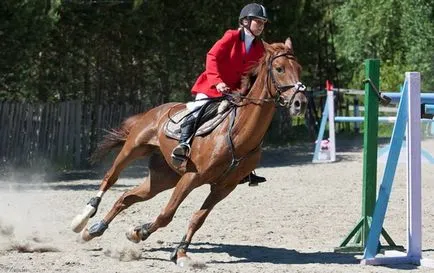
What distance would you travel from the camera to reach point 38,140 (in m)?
20.5

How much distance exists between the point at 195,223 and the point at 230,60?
1.65 metres

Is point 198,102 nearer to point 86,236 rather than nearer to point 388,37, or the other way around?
point 86,236

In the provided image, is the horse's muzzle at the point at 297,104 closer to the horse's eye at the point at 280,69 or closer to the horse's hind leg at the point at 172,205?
the horse's eye at the point at 280,69

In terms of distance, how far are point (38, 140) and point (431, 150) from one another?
1034cm

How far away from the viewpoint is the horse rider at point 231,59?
8.95m

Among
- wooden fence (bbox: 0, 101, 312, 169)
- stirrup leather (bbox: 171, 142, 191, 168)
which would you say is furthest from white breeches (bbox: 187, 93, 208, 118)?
wooden fence (bbox: 0, 101, 312, 169)

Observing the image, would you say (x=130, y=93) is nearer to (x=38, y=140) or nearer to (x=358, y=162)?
(x=38, y=140)

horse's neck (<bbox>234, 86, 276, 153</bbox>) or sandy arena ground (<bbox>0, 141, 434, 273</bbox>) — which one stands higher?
horse's neck (<bbox>234, 86, 276, 153</bbox>)

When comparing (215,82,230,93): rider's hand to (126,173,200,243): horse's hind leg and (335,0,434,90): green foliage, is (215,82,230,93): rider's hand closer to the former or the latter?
(126,173,200,243): horse's hind leg

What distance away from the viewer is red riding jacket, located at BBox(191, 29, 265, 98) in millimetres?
9031

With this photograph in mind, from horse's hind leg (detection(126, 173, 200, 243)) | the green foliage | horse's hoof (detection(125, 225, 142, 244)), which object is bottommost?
horse's hoof (detection(125, 225, 142, 244))

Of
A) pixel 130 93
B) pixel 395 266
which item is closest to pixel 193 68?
pixel 130 93

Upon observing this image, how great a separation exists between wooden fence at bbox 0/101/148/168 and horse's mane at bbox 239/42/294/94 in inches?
453

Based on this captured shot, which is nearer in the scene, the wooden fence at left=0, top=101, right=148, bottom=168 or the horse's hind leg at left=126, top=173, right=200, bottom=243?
the horse's hind leg at left=126, top=173, right=200, bottom=243
